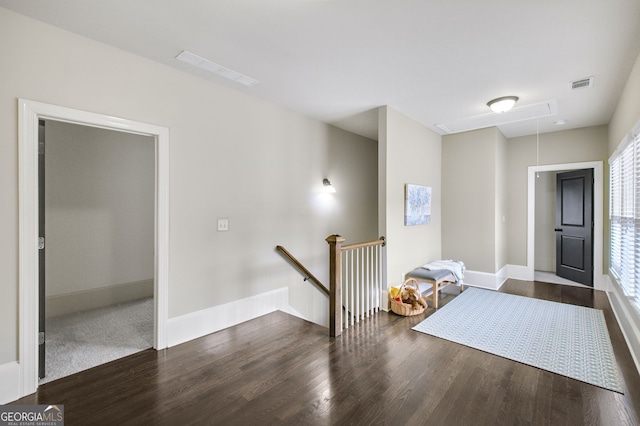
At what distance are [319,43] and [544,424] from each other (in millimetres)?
3097

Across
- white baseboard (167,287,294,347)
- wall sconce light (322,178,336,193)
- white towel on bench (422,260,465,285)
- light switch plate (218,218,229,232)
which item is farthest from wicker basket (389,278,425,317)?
light switch plate (218,218,229,232)

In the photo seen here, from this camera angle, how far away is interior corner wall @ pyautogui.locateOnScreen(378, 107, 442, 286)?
3918 millimetres

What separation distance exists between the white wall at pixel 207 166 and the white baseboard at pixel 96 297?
1.88 metres

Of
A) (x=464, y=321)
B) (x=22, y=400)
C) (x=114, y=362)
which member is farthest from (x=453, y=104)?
(x=22, y=400)

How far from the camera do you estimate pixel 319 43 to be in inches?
95.1

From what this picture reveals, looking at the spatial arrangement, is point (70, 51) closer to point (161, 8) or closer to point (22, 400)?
point (161, 8)

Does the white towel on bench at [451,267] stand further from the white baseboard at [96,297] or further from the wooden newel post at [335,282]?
the white baseboard at [96,297]

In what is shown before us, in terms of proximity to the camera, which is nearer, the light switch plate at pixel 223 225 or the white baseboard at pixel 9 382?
the white baseboard at pixel 9 382

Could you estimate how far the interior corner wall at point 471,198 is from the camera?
16.3ft

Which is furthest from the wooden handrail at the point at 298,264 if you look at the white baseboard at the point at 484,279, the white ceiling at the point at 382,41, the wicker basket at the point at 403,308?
the white baseboard at the point at 484,279

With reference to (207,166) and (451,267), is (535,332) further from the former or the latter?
(207,166)

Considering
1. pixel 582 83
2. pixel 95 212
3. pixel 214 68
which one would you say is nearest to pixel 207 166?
pixel 214 68

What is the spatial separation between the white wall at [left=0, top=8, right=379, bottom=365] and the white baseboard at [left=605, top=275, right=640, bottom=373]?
327 centimetres

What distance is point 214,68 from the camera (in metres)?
2.82
